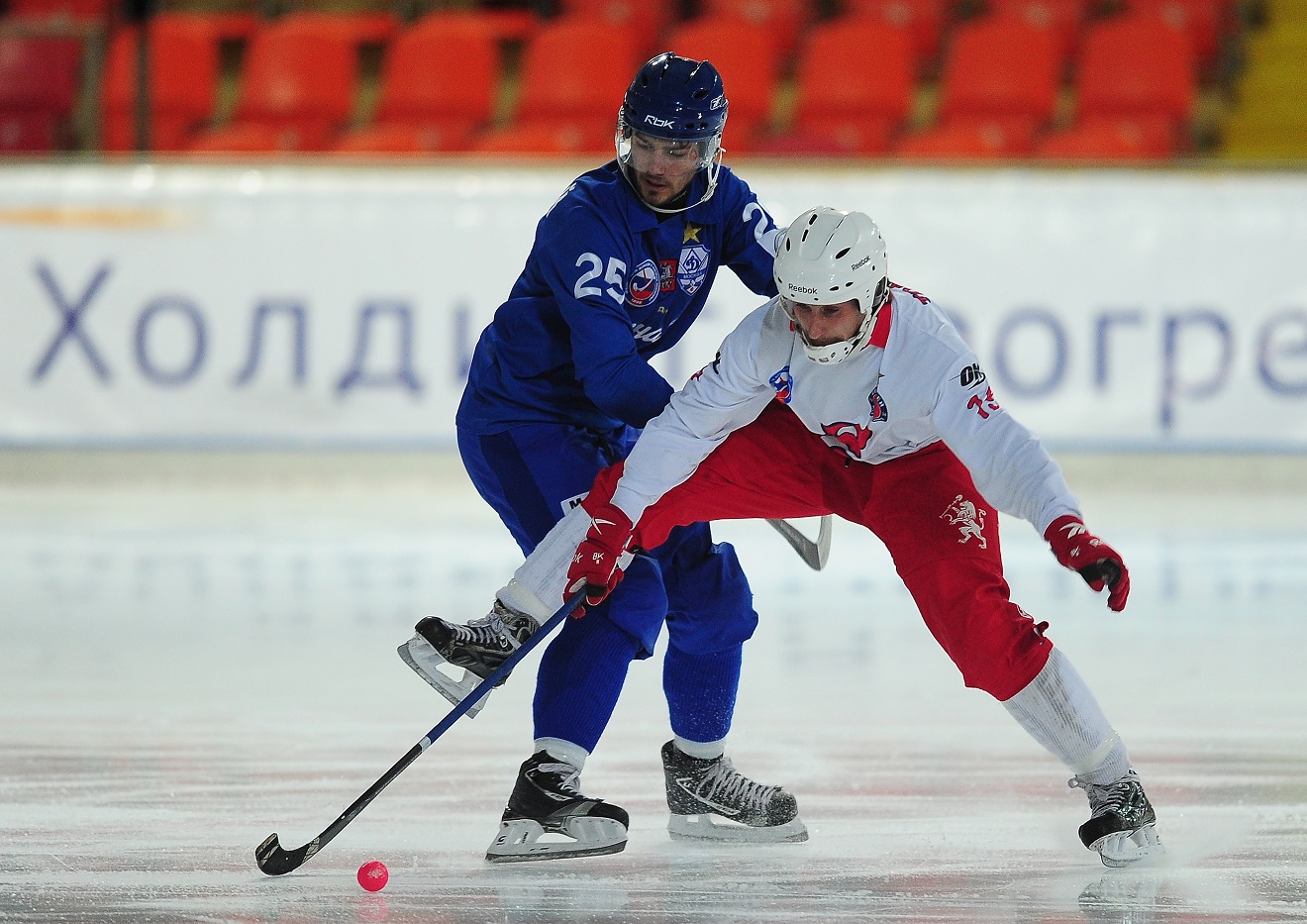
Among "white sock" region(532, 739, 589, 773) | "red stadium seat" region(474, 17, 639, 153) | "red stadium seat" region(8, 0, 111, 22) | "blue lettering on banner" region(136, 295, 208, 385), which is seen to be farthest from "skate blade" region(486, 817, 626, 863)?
"red stadium seat" region(8, 0, 111, 22)

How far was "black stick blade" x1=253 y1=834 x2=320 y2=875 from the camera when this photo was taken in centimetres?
Result: 263

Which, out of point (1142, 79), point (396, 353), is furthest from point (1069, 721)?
point (1142, 79)

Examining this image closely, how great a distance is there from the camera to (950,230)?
22.1 feet

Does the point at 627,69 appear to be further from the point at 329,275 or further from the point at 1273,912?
the point at 1273,912

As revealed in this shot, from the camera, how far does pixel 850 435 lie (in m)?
2.98

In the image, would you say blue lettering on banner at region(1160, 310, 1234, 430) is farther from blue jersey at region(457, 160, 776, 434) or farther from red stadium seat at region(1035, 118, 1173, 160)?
blue jersey at region(457, 160, 776, 434)

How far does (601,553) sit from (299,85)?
6.81 m

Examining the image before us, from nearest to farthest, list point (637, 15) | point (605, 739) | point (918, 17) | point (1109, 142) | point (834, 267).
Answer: point (834, 267) → point (605, 739) → point (1109, 142) → point (918, 17) → point (637, 15)

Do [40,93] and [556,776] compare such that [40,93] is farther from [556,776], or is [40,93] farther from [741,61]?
[556,776]

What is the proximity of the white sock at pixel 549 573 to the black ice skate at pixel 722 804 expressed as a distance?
0.43 meters

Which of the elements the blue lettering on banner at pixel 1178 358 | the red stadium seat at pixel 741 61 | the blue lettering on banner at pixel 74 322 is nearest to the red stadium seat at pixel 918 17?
the red stadium seat at pixel 741 61

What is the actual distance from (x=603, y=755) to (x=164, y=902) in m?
1.20

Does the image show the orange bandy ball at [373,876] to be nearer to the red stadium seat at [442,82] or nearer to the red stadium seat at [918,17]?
the red stadium seat at [442,82]

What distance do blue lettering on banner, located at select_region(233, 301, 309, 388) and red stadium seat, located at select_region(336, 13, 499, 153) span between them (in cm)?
232
